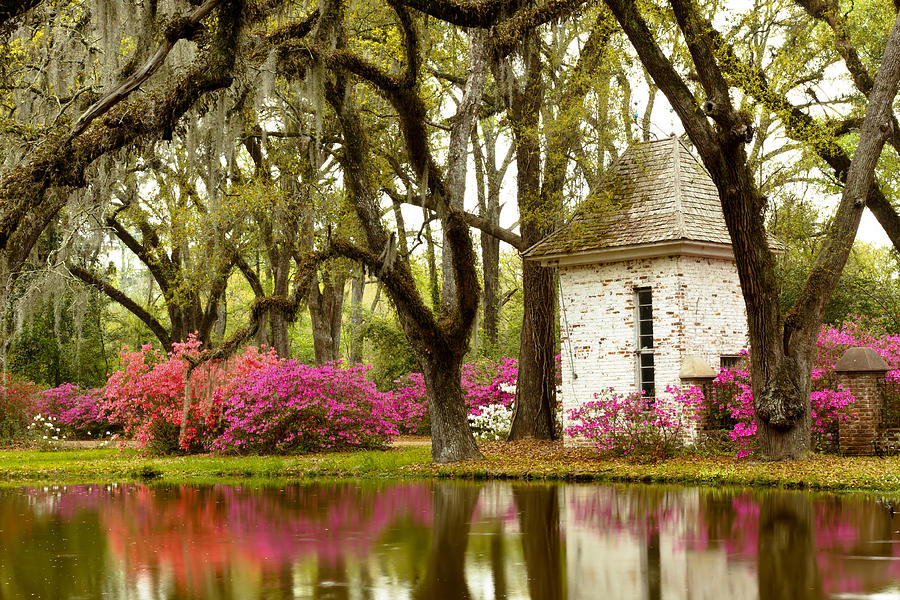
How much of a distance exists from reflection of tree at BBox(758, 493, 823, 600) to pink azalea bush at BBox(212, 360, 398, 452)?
11323 millimetres

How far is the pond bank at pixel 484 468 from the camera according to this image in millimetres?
14234

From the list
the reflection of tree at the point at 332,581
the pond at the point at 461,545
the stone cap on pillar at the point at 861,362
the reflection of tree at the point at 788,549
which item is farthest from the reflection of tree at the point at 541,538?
the stone cap on pillar at the point at 861,362

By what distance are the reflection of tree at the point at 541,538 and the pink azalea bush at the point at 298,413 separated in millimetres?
8085

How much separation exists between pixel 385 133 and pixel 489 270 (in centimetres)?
1096

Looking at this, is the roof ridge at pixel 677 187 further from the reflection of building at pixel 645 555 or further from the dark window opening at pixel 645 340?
the reflection of building at pixel 645 555

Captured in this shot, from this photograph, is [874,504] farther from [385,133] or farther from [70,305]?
[70,305]

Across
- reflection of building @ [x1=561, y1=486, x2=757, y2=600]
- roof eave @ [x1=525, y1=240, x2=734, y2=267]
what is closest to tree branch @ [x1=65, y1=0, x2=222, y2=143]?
reflection of building @ [x1=561, y1=486, x2=757, y2=600]

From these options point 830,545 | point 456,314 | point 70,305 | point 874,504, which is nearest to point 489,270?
point 70,305

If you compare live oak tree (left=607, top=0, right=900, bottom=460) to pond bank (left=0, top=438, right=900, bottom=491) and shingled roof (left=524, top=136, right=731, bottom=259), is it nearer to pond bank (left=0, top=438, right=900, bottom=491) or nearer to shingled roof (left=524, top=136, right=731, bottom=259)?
pond bank (left=0, top=438, right=900, bottom=491)

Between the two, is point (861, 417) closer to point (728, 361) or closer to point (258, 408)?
point (728, 361)

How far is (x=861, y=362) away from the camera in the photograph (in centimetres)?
1731

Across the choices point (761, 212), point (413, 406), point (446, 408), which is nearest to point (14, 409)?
point (413, 406)

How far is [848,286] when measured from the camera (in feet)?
82.2

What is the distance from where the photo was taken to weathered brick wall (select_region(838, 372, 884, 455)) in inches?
678
